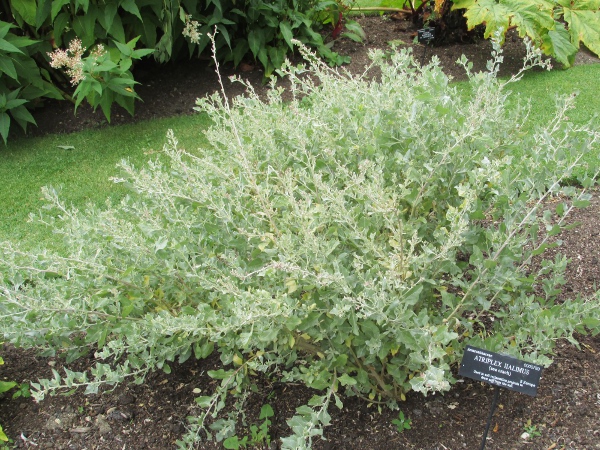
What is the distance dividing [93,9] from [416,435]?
447 cm

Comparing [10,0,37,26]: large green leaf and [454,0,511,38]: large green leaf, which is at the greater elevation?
[10,0,37,26]: large green leaf

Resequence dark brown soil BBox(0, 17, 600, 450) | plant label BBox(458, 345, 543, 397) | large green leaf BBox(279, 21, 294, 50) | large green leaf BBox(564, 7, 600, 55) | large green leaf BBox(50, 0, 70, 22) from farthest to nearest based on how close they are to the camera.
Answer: large green leaf BBox(564, 7, 600, 55), large green leaf BBox(279, 21, 294, 50), large green leaf BBox(50, 0, 70, 22), dark brown soil BBox(0, 17, 600, 450), plant label BBox(458, 345, 543, 397)

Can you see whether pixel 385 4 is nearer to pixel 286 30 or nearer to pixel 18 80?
pixel 286 30

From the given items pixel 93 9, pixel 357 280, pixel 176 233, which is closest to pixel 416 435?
pixel 357 280

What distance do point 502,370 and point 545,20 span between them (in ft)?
16.3

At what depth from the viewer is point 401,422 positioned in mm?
2428

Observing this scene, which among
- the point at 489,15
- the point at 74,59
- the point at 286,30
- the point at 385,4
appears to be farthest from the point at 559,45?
the point at 74,59

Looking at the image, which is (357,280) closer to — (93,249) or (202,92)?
(93,249)

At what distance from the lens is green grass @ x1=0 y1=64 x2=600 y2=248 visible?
470cm

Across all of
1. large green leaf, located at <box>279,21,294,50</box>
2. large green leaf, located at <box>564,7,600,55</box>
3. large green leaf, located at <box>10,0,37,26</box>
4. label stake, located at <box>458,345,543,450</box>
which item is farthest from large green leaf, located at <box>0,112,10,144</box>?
large green leaf, located at <box>564,7,600,55</box>

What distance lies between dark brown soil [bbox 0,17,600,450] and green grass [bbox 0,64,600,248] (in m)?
1.72

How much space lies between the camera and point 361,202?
2.29 meters

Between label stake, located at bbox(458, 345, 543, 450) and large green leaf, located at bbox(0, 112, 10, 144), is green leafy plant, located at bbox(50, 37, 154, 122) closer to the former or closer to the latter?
large green leaf, located at bbox(0, 112, 10, 144)

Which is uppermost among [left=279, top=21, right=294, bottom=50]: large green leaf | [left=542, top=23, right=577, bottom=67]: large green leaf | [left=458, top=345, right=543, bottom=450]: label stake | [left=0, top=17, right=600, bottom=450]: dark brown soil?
[left=279, top=21, right=294, bottom=50]: large green leaf
